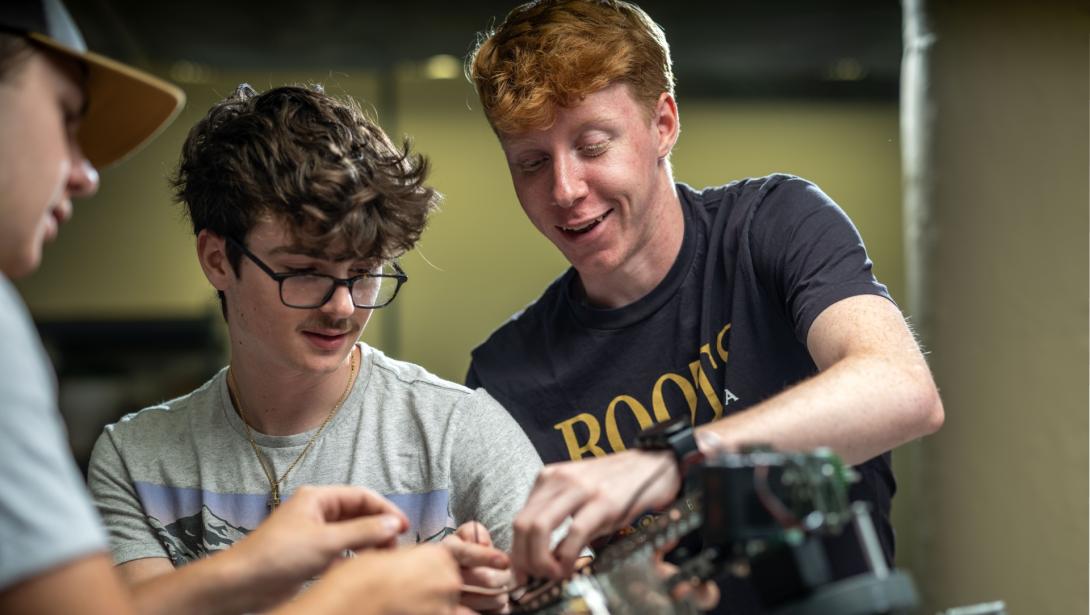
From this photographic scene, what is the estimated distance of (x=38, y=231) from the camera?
1026mm


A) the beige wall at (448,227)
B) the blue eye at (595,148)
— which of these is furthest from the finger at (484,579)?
the beige wall at (448,227)

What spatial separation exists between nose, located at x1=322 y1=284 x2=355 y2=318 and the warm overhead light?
496cm

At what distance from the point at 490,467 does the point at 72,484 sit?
0.93 m

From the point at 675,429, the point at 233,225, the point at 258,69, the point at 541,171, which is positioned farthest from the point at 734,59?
the point at 675,429

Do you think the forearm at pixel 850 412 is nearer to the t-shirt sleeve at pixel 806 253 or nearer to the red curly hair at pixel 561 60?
the t-shirt sleeve at pixel 806 253

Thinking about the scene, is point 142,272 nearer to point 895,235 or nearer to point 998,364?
point 895,235

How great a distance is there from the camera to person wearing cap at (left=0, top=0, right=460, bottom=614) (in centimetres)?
79

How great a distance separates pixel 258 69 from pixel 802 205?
17.0 feet

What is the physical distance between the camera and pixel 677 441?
3.91 ft

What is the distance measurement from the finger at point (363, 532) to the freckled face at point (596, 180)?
2.79 ft

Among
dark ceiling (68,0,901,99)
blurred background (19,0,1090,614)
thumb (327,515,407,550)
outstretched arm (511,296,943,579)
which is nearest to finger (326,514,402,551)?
thumb (327,515,407,550)

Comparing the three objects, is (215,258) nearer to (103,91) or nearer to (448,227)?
(103,91)

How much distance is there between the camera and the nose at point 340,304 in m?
1.65

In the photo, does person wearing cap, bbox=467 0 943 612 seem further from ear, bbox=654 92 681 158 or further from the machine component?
the machine component
